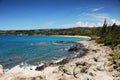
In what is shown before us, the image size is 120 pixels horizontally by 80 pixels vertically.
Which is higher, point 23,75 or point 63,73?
point 23,75

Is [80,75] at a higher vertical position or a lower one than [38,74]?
lower

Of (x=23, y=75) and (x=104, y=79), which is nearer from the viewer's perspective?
(x=23, y=75)

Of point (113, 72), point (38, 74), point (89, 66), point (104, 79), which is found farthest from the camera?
point (113, 72)

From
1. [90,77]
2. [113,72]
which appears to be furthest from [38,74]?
[113,72]

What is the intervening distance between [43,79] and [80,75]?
3.40 meters

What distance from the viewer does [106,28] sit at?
74000 millimetres

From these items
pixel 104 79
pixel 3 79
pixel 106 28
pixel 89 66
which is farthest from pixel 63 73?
pixel 106 28

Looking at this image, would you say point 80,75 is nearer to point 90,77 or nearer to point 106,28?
point 90,77

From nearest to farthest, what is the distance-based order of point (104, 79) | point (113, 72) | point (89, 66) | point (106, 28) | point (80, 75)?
point (104, 79), point (80, 75), point (89, 66), point (113, 72), point (106, 28)

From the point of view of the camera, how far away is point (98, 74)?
12.4 m

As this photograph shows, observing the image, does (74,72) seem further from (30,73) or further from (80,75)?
(30,73)

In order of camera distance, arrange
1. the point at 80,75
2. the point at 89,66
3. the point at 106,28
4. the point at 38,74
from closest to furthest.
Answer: the point at 38,74
the point at 80,75
the point at 89,66
the point at 106,28

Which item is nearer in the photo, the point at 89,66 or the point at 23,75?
the point at 23,75

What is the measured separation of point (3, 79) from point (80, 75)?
5389 mm
